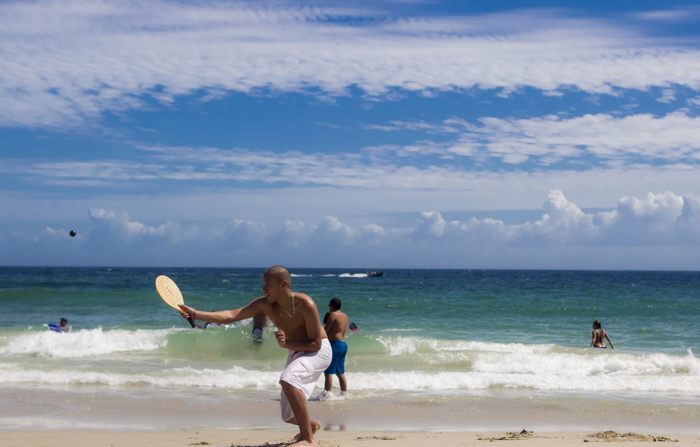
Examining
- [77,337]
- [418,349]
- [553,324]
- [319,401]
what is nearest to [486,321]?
[553,324]

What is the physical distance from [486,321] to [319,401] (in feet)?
62.2

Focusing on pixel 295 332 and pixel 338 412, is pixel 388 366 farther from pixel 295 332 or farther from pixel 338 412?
pixel 295 332

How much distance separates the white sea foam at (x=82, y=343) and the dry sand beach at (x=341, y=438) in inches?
386

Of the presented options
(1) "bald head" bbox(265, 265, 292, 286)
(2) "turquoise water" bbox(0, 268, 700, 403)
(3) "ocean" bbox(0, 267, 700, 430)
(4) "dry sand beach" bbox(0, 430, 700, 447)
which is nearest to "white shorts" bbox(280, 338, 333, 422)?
(1) "bald head" bbox(265, 265, 292, 286)

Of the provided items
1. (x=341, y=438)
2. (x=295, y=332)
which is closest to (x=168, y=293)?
(x=295, y=332)

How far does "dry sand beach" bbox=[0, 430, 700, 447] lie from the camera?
7.73 metres

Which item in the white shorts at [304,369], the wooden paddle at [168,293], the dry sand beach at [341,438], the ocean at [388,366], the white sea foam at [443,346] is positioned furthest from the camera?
the white sea foam at [443,346]

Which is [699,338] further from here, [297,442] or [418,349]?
[297,442]

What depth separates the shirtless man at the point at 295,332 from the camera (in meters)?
6.33

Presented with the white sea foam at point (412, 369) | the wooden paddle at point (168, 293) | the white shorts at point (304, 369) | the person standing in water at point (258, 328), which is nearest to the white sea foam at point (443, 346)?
the white sea foam at point (412, 369)

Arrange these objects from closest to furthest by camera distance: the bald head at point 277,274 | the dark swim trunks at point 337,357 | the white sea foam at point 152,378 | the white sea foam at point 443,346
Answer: the bald head at point 277,274, the dark swim trunks at point 337,357, the white sea foam at point 152,378, the white sea foam at point 443,346

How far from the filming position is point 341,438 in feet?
26.7

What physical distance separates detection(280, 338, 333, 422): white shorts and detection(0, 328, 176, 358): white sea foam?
1229 cm

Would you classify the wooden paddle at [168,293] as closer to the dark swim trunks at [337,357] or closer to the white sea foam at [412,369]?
the dark swim trunks at [337,357]
